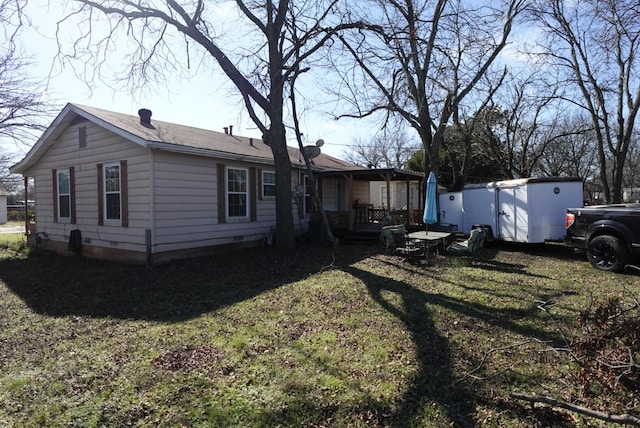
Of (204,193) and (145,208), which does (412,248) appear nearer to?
(204,193)

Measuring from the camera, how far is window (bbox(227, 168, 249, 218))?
11344 millimetres

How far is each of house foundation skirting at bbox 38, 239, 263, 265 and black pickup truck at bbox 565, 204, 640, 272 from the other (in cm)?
850

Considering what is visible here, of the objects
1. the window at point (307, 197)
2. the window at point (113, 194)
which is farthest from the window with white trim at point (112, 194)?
the window at point (307, 197)

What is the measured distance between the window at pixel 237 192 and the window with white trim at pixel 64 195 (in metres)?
5.09

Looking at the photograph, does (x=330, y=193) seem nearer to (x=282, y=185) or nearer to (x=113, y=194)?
(x=282, y=185)

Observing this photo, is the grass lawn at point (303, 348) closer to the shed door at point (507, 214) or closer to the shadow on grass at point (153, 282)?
the shadow on grass at point (153, 282)

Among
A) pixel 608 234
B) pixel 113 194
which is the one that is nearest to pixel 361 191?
pixel 113 194

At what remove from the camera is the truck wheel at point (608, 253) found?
7809mm

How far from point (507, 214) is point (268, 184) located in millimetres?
7388

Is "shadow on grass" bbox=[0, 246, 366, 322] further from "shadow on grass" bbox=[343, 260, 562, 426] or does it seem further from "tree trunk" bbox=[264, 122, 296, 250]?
"shadow on grass" bbox=[343, 260, 562, 426]

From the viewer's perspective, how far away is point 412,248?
32.3 ft

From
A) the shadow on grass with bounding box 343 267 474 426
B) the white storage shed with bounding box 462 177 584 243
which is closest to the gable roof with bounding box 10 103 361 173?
the shadow on grass with bounding box 343 267 474 426

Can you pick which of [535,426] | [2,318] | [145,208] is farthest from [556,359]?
[145,208]

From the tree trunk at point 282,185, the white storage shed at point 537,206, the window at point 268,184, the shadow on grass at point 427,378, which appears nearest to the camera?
the shadow on grass at point 427,378
